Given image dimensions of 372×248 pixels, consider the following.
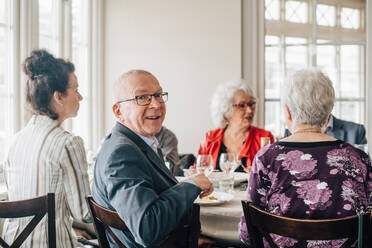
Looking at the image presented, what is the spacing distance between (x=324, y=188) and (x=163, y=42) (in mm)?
3074

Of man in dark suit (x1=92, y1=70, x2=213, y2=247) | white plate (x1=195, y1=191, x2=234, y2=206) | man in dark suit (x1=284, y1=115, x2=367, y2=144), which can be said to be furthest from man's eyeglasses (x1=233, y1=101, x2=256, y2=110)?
man in dark suit (x1=92, y1=70, x2=213, y2=247)

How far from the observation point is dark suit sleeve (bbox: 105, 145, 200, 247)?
43.3 inches

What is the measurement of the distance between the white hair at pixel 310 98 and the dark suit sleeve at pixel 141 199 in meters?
0.51

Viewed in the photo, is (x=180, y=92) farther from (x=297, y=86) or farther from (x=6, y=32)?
(x=297, y=86)

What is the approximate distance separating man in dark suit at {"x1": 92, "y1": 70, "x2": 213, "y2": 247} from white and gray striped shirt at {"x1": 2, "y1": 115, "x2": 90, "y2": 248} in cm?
31

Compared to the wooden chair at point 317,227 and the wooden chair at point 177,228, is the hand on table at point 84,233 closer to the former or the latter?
the wooden chair at point 177,228

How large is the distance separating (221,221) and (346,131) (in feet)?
4.99

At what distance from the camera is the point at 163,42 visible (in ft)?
13.3

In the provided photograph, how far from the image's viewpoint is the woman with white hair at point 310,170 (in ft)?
4.16

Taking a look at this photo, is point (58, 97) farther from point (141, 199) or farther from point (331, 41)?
point (331, 41)

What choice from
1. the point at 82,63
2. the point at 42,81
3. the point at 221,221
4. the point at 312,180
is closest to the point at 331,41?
the point at 82,63

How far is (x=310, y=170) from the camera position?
1.28m

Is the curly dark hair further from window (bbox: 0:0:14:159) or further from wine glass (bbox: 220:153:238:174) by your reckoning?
window (bbox: 0:0:14:159)

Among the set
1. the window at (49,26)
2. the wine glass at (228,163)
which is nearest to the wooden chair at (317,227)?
the wine glass at (228,163)
